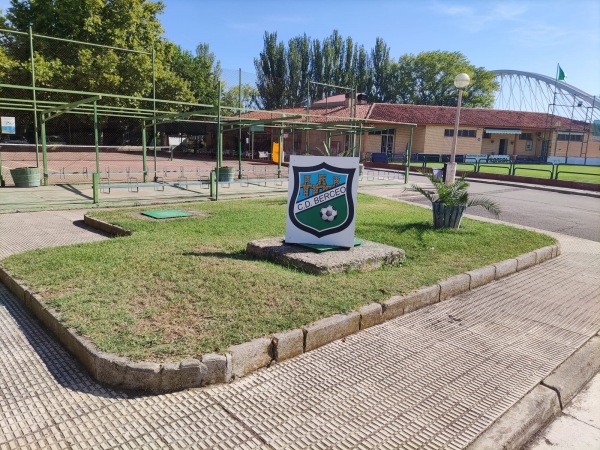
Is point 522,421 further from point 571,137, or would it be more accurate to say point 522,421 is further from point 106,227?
point 571,137

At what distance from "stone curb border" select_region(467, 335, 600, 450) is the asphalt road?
6784mm

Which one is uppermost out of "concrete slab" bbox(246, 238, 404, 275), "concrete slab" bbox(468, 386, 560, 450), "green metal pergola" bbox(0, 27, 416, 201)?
"green metal pergola" bbox(0, 27, 416, 201)

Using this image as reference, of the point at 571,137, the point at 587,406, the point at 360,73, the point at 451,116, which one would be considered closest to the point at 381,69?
the point at 360,73

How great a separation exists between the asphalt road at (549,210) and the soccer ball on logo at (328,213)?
680cm

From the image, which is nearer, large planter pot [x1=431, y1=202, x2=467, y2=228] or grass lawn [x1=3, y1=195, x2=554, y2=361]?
grass lawn [x1=3, y1=195, x2=554, y2=361]

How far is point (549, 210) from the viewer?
44.8 feet

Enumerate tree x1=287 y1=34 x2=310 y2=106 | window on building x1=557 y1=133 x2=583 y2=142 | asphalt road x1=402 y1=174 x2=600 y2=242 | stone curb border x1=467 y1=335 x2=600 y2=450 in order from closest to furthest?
stone curb border x1=467 y1=335 x2=600 y2=450 < asphalt road x1=402 y1=174 x2=600 y2=242 < window on building x1=557 y1=133 x2=583 y2=142 < tree x1=287 y1=34 x2=310 y2=106

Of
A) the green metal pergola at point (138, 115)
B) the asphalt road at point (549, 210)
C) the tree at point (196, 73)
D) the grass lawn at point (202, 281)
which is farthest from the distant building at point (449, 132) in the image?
the grass lawn at point (202, 281)

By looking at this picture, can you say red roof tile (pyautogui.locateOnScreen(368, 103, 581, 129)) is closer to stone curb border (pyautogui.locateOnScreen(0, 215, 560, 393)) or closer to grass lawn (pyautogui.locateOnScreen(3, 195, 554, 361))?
grass lawn (pyautogui.locateOnScreen(3, 195, 554, 361))

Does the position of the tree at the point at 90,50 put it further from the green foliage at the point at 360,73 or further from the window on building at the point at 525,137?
the window on building at the point at 525,137

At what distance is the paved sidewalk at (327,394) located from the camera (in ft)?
8.96

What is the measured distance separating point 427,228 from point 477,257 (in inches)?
79.1

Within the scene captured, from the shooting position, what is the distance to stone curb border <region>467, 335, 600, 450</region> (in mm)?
2834

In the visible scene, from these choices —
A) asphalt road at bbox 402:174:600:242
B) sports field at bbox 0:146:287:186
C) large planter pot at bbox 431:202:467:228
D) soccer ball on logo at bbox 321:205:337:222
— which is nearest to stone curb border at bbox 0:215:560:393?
soccer ball on logo at bbox 321:205:337:222
